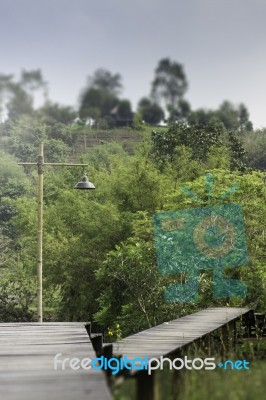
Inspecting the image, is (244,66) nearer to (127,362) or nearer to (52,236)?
(52,236)

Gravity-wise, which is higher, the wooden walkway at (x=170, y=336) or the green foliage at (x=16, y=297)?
the wooden walkway at (x=170, y=336)

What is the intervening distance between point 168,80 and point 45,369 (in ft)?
39.9

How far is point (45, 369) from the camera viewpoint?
4.15 m

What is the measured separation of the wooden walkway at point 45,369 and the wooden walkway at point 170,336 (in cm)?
32

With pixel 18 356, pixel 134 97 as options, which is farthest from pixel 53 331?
pixel 134 97

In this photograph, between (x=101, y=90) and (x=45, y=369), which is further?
(x=101, y=90)

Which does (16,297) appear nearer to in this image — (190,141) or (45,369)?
(190,141)

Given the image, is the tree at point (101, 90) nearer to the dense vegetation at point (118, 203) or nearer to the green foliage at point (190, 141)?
the dense vegetation at point (118, 203)

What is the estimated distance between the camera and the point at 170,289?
13.6 metres

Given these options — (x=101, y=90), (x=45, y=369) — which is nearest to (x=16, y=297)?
(x=101, y=90)

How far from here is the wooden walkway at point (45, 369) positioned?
328 cm

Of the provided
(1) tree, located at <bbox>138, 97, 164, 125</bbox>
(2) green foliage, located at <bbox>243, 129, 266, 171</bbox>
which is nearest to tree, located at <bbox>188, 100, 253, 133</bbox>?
(2) green foliage, located at <bbox>243, 129, 266, 171</bbox>

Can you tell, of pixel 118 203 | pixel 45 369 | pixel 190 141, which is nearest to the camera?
pixel 45 369

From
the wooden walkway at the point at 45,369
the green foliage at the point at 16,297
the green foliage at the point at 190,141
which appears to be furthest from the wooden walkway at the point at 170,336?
the green foliage at the point at 190,141
